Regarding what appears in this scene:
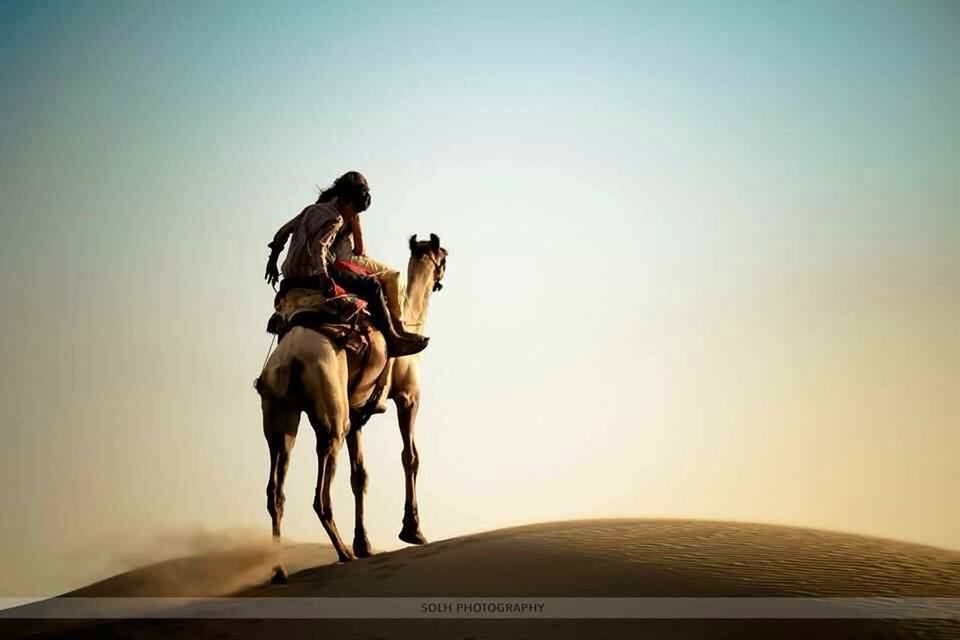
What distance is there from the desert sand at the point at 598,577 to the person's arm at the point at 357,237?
12.2 ft

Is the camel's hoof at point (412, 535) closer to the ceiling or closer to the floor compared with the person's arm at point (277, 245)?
closer to the floor

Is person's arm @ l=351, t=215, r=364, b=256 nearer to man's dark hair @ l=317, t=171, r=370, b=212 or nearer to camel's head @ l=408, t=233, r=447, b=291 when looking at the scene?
man's dark hair @ l=317, t=171, r=370, b=212

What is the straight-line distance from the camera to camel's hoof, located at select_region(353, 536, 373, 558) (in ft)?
44.9

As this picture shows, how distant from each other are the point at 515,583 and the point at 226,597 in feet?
9.57

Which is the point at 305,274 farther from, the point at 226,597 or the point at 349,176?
the point at 226,597

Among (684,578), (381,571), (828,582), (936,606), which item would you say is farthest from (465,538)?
(936,606)

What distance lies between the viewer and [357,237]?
14.3 metres

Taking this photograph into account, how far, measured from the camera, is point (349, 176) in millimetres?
14039

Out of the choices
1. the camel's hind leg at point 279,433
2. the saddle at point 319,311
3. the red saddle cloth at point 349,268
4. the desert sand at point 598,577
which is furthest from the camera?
the red saddle cloth at point 349,268

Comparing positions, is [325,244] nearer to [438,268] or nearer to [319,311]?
[319,311]

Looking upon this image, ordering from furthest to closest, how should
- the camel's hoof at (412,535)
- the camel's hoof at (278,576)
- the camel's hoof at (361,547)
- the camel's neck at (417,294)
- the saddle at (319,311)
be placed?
1. the camel's neck at (417,294)
2. the camel's hoof at (412,535)
3. the camel's hoof at (361,547)
4. the saddle at (319,311)
5. the camel's hoof at (278,576)

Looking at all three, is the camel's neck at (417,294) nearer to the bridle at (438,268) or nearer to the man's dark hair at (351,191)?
the bridle at (438,268)

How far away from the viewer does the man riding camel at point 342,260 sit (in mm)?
13219

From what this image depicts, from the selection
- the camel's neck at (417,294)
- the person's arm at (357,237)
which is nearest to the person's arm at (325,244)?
the person's arm at (357,237)
